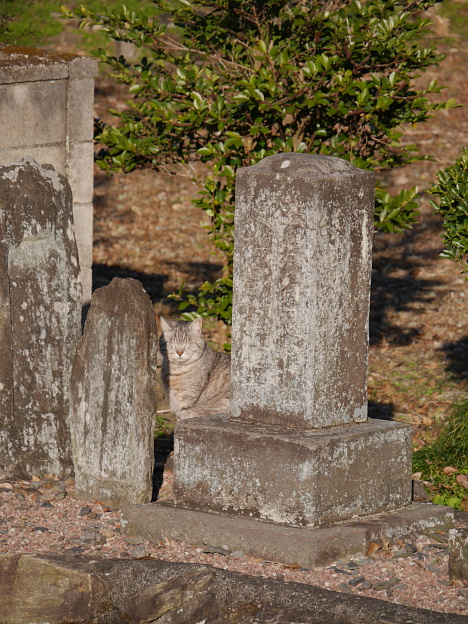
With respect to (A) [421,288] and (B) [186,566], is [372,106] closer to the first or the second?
A: (B) [186,566]

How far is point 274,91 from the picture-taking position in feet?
22.7

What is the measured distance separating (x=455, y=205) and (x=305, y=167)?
6.34ft

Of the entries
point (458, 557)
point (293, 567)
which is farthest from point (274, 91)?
point (458, 557)

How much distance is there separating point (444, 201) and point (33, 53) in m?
3.43

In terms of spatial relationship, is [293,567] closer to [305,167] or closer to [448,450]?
[305,167]

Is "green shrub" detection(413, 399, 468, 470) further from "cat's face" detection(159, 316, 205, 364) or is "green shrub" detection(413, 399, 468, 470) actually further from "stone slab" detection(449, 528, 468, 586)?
"stone slab" detection(449, 528, 468, 586)

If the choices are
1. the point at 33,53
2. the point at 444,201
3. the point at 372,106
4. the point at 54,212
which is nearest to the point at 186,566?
the point at 54,212

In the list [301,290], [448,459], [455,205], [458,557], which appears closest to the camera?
[458,557]

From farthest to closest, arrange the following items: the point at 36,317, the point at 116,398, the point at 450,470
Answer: the point at 450,470, the point at 36,317, the point at 116,398

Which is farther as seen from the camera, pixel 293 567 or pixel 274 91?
pixel 274 91

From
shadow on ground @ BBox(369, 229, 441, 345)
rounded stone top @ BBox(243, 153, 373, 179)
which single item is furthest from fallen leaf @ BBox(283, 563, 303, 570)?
shadow on ground @ BBox(369, 229, 441, 345)

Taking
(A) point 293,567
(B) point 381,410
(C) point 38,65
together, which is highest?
(C) point 38,65

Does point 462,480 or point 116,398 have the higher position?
point 116,398

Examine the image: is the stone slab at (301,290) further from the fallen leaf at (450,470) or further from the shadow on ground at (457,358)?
the shadow on ground at (457,358)
